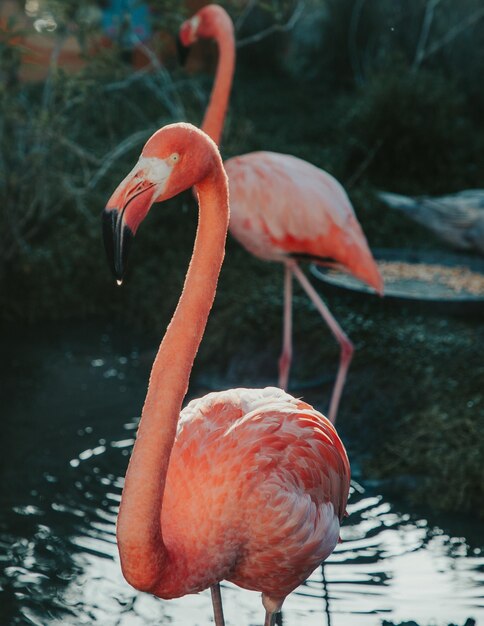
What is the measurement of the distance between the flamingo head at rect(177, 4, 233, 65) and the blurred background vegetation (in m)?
0.65

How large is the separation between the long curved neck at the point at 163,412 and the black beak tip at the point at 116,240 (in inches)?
12.9

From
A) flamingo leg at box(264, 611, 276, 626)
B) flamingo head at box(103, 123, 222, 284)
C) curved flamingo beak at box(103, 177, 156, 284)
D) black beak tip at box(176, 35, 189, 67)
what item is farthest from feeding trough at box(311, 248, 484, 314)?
curved flamingo beak at box(103, 177, 156, 284)

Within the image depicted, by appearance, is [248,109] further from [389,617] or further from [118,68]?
[389,617]

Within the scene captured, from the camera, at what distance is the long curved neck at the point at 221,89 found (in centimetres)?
469

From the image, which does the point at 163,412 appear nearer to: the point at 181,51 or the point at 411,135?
the point at 181,51

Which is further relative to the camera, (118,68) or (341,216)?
(118,68)

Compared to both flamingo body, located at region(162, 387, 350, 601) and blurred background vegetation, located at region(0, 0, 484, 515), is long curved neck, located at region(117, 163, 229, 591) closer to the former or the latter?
flamingo body, located at region(162, 387, 350, 601)

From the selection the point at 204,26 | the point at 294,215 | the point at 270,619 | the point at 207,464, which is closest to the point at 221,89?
the point at 204,26

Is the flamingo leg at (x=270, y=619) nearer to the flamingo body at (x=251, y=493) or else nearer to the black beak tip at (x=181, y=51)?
the flamingo body at (x=251, y=493)

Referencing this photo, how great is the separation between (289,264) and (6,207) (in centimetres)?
223

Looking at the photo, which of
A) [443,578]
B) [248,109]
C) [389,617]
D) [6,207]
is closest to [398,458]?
[443,578]

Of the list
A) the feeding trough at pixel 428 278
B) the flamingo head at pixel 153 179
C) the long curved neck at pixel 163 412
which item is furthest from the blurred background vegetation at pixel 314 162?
the flamingo head at pixel 153 179

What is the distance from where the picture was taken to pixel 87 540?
3.66m

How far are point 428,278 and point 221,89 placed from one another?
6.13 feet
